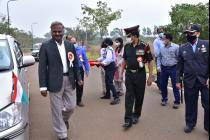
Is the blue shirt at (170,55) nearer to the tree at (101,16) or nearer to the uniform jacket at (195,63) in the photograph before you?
the uniform jacket at (195,63)

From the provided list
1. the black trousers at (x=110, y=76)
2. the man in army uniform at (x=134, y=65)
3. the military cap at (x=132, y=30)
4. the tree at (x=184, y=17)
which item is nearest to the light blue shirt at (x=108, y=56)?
the black trousers at (x=110, y=76)

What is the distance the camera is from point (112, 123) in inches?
318

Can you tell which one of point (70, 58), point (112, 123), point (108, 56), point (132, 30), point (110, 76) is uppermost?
point (132, 30)

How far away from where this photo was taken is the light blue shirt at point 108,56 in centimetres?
1018

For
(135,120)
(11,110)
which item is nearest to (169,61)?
(135,120)

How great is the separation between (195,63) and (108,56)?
3.54 meters

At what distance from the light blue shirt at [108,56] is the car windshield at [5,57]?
3556 millimetres

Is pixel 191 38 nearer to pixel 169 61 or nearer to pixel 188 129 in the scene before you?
pixel 188 129

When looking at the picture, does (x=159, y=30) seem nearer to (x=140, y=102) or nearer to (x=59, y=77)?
(x=140, y=102)

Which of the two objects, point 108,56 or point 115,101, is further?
point 108,56

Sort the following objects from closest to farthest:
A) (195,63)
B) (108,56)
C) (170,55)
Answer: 1. (195,63)
2. (170,55)
3. (108,56)

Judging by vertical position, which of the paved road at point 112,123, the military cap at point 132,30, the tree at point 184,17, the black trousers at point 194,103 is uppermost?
the tree at point 184,17

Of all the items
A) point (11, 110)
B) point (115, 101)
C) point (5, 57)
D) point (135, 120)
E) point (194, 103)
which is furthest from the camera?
point (115, 101)

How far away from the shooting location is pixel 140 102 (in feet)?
26.0
